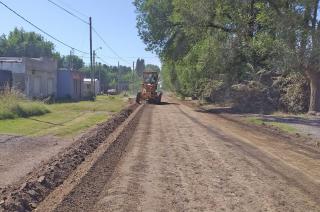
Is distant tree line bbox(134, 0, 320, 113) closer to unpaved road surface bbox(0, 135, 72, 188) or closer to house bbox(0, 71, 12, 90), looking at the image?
house bbox(0, 71, 12, 90)

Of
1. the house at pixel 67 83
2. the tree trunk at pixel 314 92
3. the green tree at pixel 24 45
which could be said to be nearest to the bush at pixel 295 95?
the tree trunk at pixel 314 92

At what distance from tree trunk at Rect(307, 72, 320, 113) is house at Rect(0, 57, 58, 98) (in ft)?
75.4

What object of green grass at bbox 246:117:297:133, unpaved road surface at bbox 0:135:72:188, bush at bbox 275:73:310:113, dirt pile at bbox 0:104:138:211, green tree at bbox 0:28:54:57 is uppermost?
green tree at bbox 0:28:54:57

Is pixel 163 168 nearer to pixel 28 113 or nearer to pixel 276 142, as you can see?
pixel 276 142

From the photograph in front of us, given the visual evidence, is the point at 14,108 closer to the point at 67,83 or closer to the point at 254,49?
the point at 254,49

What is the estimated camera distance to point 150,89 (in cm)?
5353

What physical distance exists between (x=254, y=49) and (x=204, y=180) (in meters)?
26.7

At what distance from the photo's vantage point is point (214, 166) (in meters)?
12.1

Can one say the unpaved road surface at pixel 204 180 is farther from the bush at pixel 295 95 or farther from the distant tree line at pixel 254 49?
the bush at pixel 295 95

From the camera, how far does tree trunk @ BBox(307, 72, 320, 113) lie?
33.1 metres

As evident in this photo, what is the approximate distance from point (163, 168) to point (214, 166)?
1217 mm

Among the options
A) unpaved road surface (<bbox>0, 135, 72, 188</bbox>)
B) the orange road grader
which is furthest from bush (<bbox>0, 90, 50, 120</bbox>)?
the orange road grader

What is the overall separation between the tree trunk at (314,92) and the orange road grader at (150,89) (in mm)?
21840

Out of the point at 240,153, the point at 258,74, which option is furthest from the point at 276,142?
the point at 258,74
